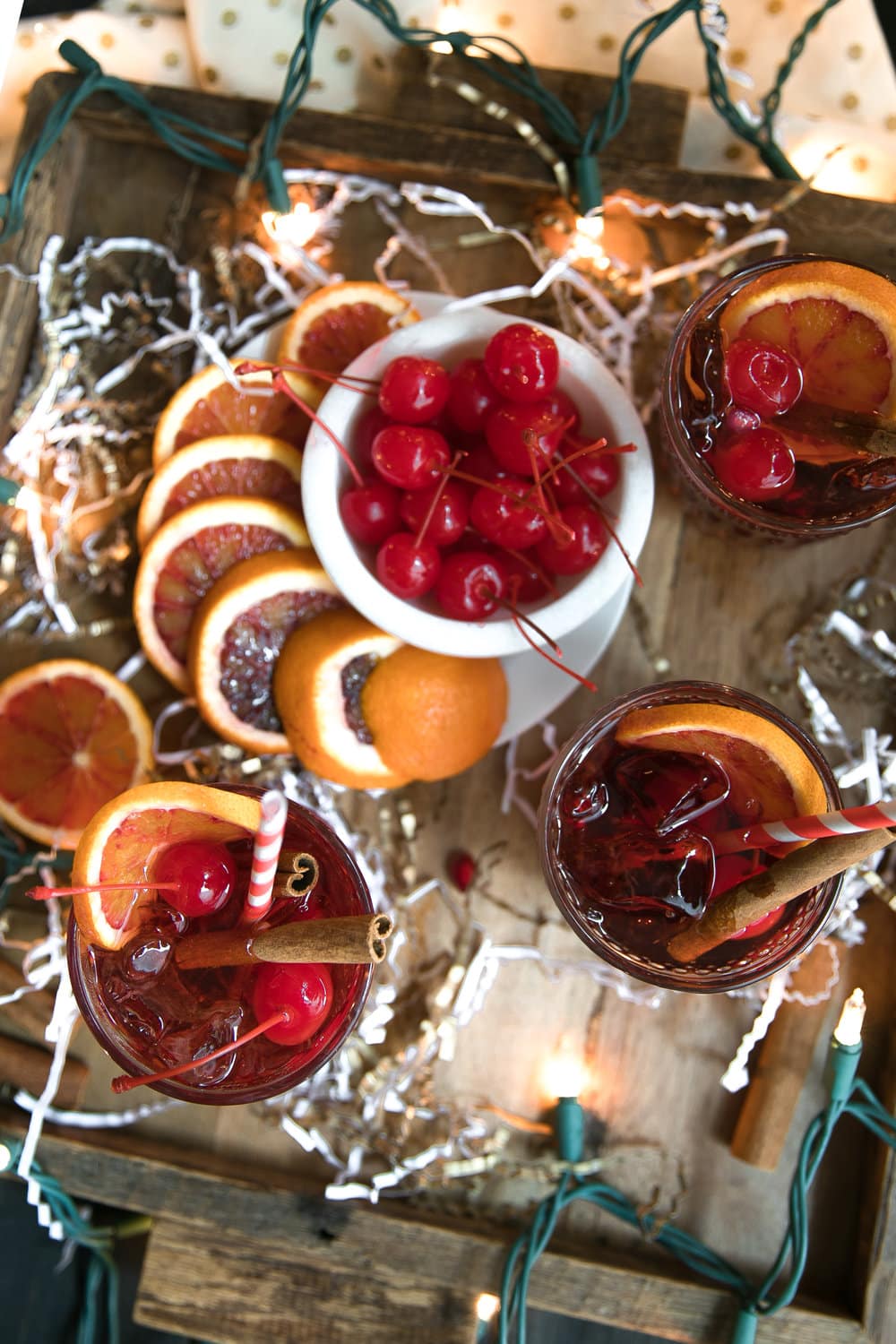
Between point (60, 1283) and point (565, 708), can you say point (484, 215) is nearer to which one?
point (565, 708)

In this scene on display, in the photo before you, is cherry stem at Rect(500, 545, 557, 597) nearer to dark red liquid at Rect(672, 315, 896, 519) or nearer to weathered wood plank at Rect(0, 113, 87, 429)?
dark red liquid at Rect(672, 315, 896, 519)

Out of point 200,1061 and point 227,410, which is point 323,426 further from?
point 200,1061

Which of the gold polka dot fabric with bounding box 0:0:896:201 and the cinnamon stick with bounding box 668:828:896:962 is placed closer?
the cinnamon stick with bounding box 668:828:896:962

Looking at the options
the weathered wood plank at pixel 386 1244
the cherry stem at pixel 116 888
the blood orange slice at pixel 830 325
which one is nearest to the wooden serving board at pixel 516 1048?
the weathered wood plank at pixel 386 1244

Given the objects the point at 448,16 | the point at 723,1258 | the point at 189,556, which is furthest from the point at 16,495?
the point at 723,1258

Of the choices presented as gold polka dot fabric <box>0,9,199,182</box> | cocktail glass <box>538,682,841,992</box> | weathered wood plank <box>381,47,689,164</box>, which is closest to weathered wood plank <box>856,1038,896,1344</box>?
cocktail glass <box>538,682,841,992</box>

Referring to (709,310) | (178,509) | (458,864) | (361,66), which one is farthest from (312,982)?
(361,66)
